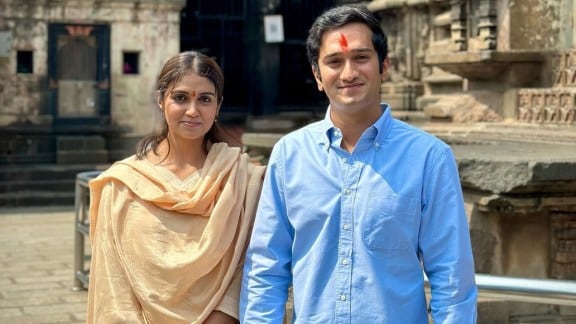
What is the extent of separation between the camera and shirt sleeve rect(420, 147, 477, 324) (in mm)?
2402

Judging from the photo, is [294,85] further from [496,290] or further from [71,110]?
[496,290]

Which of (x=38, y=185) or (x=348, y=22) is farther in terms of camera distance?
(x=38, y=185)

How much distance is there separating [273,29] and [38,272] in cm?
1149

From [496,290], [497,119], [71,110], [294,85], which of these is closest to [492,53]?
[497,119]

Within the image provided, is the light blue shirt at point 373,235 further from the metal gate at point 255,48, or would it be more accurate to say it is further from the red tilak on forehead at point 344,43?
the metal gate at point 255,48

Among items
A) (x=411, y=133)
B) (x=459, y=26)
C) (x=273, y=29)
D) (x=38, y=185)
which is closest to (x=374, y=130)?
(x=411, y=133)

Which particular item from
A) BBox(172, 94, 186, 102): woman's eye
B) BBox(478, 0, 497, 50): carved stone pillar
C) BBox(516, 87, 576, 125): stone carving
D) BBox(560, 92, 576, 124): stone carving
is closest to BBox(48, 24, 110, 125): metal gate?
BBox(478, 0, 497, 50): carved stone pillar

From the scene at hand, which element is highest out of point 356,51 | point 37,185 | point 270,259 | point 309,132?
point 356,51

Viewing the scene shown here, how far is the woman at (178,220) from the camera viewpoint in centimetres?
281

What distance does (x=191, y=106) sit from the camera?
2912mm

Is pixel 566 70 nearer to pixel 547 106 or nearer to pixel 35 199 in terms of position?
pixel 547 106

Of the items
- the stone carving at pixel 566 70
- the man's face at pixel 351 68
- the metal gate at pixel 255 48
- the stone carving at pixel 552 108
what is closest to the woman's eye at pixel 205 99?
the man's face at pixel 351 68

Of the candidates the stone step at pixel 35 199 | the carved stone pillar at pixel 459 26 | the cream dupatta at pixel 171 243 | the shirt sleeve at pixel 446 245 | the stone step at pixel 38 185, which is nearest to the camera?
the shirt sleeve at pixel 446 245

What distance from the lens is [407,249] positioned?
96.1 inches
